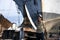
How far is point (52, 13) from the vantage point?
1928 mm

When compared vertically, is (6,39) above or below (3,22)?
below

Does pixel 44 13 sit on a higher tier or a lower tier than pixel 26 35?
higher

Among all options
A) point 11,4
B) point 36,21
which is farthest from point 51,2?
point 11,4

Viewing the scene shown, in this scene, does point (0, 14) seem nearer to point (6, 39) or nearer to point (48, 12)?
point (6, 39)

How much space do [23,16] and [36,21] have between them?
0.57ft

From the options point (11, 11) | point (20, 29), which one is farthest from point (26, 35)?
point (11, 11)

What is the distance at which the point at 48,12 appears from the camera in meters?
1.93

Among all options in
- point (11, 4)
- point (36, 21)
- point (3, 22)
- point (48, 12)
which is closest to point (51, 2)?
point (48, 12)

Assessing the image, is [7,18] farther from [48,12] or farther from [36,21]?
[48,12]

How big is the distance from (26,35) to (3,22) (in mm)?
338

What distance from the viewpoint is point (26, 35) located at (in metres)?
1.89

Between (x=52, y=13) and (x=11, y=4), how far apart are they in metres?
0.53

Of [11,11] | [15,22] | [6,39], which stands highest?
[11,11]

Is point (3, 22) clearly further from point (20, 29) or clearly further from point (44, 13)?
point (44, 13)
